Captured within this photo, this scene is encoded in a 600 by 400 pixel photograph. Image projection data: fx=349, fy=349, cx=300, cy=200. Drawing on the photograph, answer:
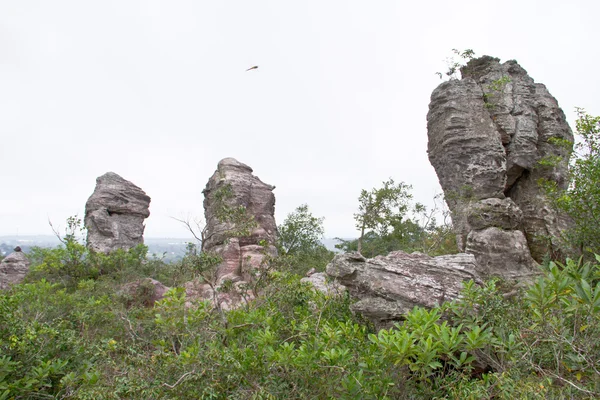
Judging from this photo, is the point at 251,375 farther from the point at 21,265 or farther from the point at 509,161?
the point at 21,265

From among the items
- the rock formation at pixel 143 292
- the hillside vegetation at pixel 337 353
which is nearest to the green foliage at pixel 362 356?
the hillside vegetation at pixel 337 353

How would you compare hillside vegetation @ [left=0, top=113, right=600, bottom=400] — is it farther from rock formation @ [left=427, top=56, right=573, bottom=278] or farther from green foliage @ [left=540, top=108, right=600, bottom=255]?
rock formation @ [left=427, top=56, right=573, bottom=278]

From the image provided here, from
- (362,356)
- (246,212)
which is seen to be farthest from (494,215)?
(246,212)

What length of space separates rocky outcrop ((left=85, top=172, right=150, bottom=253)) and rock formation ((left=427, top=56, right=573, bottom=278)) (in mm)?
21686

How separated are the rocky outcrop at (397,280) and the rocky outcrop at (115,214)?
22.0 meters

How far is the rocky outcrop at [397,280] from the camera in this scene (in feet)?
20.9

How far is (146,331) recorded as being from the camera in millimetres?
7184

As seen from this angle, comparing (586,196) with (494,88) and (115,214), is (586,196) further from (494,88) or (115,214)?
(115,214)

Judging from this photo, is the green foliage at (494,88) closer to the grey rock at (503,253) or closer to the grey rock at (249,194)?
the grey rock at (503,253)

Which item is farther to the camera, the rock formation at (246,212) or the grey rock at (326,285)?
the rock formation at (246,212)

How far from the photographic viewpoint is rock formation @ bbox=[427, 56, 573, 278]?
46.0ft

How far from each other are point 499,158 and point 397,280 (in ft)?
39.6

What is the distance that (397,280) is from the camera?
6.70 m

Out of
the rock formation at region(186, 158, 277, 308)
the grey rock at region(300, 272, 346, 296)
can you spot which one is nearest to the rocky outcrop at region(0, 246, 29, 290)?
the rock formation at region(186, 158, 277, 308)
